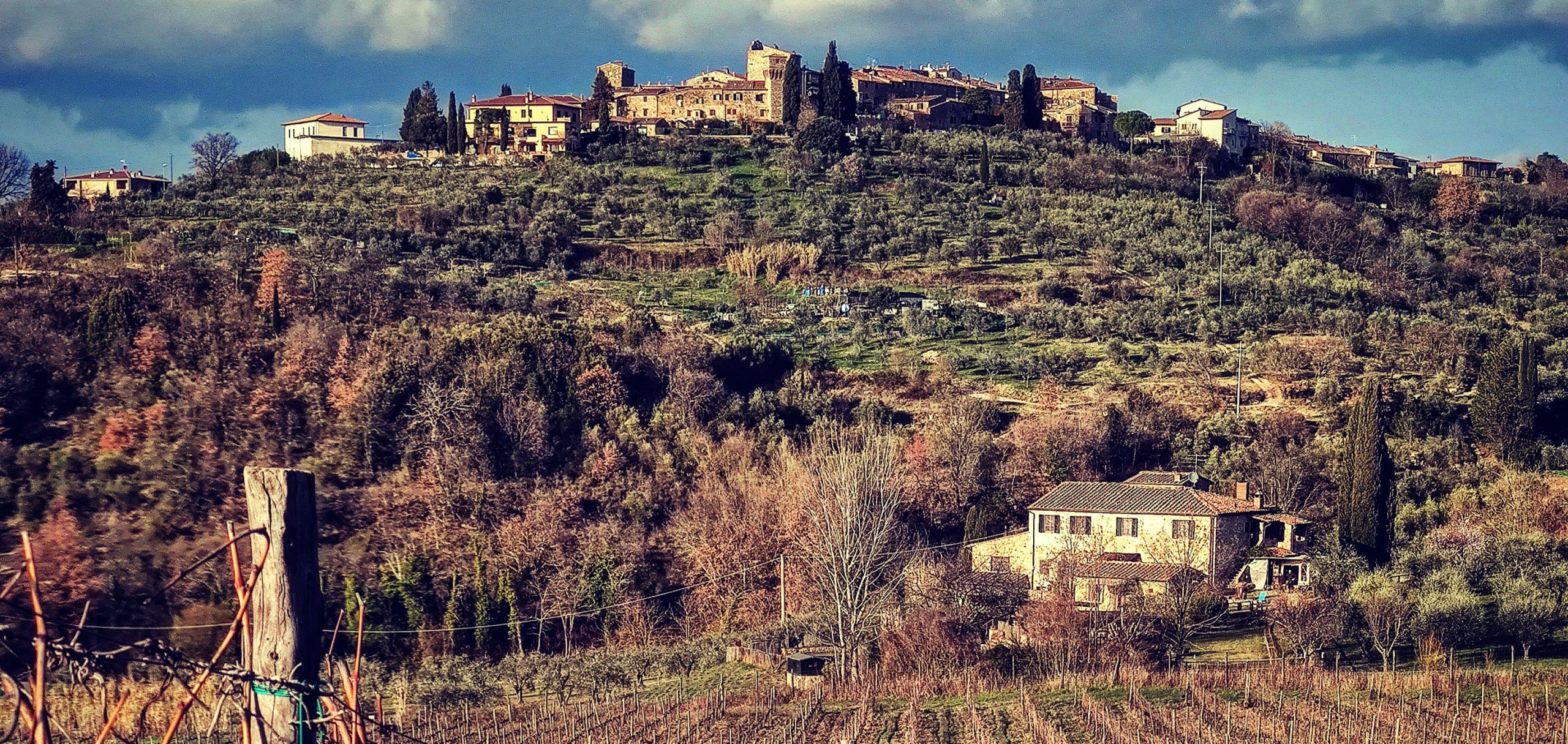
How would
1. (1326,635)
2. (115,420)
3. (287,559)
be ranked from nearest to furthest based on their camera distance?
1. (287,559)
2. (1326,635)
3. (115,420)

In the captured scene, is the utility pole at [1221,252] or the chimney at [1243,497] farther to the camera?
the utility pole at [1221,252]

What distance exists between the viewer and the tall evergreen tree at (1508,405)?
1351 inches

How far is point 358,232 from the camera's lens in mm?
47406

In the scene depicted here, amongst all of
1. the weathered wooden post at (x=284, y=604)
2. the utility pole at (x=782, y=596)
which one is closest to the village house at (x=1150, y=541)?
the utility pole at (x=782, y=596)

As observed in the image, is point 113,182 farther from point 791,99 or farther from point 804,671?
point 804,671

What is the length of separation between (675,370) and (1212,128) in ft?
145

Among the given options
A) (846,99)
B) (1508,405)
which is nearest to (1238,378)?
(1508,405)

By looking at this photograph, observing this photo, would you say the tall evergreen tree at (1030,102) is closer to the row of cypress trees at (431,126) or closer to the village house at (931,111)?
the village house at (931,111)

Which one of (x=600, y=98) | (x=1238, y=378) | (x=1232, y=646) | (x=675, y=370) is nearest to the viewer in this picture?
(x=1232, y=646)

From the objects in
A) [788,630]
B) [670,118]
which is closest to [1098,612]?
[788,630]

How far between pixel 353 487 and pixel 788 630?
10.5 metres

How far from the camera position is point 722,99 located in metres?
72.5

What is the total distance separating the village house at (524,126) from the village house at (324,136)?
5.70 meters

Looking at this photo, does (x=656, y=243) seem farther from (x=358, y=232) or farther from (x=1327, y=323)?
(x=1327, y=323)
